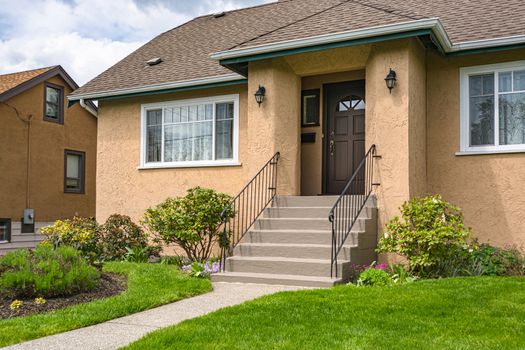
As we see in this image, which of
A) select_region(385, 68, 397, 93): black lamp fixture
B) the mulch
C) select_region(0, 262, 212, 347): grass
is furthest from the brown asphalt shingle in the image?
select_region(385, 68, 397, 93): black lamp fixture

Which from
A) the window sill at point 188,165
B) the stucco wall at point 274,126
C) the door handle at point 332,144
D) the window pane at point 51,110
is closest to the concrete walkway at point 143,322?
Result: the stucco wall at point 274,126

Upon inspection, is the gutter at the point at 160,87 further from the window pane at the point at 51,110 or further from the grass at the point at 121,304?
the window pane at the point at 51,110

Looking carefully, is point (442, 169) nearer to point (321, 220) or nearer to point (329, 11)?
point (321, 220)

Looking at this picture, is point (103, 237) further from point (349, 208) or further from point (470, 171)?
point (470, 171)

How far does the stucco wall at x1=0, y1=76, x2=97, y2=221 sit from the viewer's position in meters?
17.6

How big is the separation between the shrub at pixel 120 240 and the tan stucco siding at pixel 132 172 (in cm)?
115

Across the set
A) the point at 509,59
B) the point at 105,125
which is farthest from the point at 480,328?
the point at 105,125

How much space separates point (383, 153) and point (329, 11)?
3.14 metres

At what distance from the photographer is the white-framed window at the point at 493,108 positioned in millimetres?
9219

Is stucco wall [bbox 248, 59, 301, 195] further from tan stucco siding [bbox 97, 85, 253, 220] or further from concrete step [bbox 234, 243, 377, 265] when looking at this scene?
concrete step [bbox 234, 243, 377, 265]

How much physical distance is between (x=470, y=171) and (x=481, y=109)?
110 cm

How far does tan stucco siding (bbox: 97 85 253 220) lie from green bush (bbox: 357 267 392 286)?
4790mm

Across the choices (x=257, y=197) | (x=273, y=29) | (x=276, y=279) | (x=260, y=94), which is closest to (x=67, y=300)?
(x=276, y=279)

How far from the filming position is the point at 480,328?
4.95 meters
